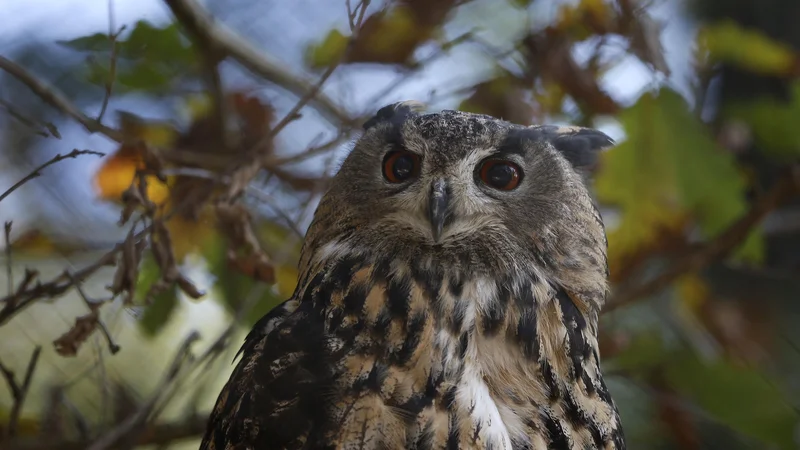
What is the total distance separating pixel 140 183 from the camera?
146 cm

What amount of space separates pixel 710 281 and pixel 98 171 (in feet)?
7.90

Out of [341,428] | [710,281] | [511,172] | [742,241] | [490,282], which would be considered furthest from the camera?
[710,281]

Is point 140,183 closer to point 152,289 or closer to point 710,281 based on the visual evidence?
point 152,289

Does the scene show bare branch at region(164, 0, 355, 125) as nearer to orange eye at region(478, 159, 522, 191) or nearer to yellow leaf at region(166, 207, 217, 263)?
yellow leaf at region(166, 207, 217, 263)

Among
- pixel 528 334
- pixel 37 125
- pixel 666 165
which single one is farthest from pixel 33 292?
pixel 666 165

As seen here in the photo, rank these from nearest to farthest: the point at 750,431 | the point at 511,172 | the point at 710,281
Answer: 1. the point at 511,172
2. the point at 750,431
3. the point at 710,281

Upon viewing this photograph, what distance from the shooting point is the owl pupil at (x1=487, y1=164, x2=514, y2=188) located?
1470mm

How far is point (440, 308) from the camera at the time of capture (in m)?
1.29

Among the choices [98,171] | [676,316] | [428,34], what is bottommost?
[676,316]

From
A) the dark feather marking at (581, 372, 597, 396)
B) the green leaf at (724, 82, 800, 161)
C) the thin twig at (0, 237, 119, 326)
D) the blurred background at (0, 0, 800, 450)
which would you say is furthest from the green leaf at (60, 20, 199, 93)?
the green leaf at (724, 82, 800, 161)

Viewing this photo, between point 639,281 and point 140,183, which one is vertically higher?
point 140,183

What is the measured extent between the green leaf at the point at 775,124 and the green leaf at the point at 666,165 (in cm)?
36

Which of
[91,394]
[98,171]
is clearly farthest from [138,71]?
[91,394]

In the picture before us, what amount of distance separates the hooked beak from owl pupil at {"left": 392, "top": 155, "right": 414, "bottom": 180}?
0.11m
